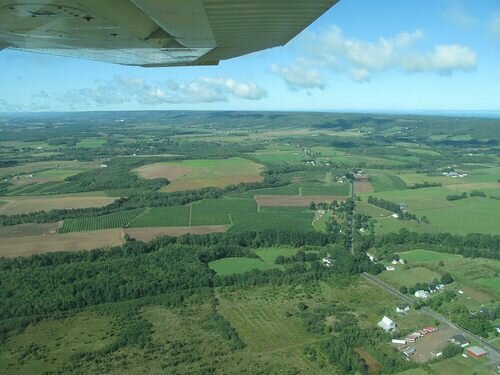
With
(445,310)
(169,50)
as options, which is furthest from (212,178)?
(169,50)

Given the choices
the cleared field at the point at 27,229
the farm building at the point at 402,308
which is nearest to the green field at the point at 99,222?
the cleared field at the point at 27,229

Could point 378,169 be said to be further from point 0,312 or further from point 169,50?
point 169,50

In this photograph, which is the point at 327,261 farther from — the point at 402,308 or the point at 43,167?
the point at 43,167

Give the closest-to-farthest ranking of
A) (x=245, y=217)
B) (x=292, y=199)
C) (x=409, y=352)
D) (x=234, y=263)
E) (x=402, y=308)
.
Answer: (x=409, y=352) → (x=402, y=308) → (x=234, y=263) → (x=245, y=217) → (x=292, y=199)

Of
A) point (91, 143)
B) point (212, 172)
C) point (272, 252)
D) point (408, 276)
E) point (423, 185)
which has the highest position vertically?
point (91, 143)

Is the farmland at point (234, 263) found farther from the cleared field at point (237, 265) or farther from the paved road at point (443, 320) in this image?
the paved road at point (443, 320)

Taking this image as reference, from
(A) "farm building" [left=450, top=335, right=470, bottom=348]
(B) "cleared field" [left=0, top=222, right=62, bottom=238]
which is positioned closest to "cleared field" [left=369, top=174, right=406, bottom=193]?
(A) "farm building" [left=450, top=335, right=470, bottom=348]

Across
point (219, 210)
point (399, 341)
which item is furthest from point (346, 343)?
point (219, 210)
